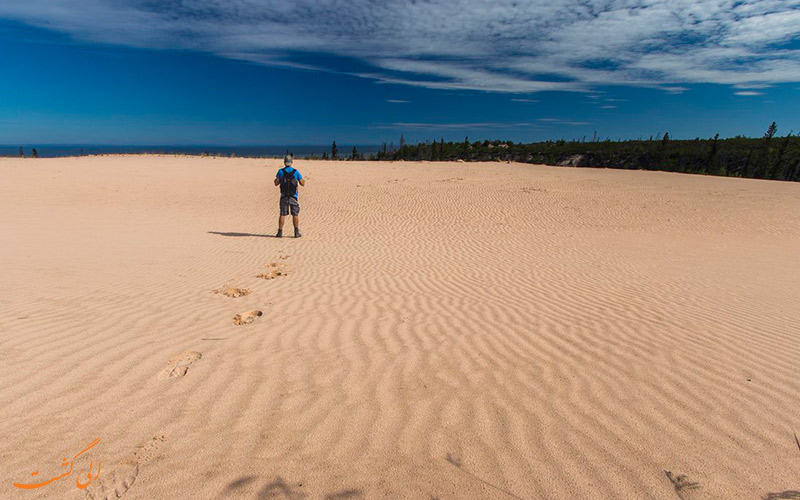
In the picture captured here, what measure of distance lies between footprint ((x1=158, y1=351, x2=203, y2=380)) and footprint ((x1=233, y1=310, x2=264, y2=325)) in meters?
0.86

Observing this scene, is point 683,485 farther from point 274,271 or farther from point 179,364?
point 274,271

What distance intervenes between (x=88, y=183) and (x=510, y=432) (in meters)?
21.9

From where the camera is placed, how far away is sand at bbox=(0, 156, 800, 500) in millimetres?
2281

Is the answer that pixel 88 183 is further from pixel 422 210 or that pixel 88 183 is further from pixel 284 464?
pixel 284 464

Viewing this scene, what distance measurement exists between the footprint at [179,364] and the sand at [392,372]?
2cm

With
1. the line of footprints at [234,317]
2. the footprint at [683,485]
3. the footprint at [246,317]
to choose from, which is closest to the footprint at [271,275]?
the line of footprints at [234,317]

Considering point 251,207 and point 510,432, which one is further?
point 251,207

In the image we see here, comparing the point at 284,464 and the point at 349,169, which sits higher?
the point at 349,169

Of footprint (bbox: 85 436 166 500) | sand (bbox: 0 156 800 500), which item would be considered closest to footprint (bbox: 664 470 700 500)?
sand (bbox: 0 156 800 500)

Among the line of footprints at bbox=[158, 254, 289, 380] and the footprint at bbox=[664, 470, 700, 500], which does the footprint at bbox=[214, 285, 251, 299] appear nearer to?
the line of footprints at bbox=[158, 254, 289, 380]

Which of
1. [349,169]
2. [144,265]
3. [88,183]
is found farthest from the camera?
[349,169]

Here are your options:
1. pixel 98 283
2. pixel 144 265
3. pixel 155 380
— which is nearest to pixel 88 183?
pixel 144 265

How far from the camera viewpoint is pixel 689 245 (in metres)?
10.9

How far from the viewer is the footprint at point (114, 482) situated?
2.06 metres
